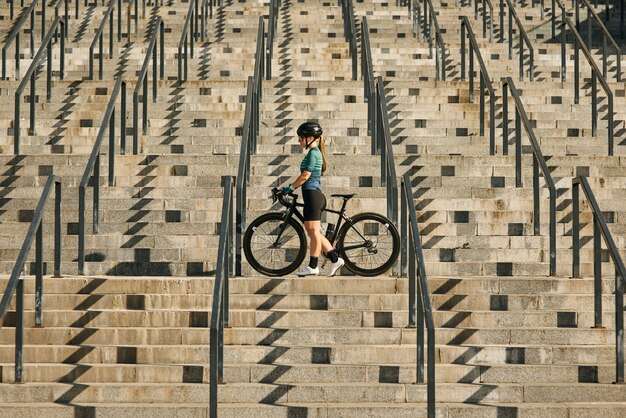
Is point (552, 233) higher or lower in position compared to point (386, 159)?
lower

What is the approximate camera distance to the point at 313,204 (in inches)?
440

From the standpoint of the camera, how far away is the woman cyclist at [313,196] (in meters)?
11.0

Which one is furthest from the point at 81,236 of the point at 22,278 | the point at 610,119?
the point at 610,119

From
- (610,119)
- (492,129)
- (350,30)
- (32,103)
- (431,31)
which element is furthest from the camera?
(431,31)

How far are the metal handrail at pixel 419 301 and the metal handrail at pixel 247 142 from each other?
1351 millimetres

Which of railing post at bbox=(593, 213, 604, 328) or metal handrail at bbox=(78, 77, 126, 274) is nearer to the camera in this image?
railing post at bbox=(593, 213, 604, 328)

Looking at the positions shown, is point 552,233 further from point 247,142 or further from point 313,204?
point 247,142

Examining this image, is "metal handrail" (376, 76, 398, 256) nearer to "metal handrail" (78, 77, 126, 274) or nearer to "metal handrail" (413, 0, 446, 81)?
"metal handrail" (78, 77, 126, 274)

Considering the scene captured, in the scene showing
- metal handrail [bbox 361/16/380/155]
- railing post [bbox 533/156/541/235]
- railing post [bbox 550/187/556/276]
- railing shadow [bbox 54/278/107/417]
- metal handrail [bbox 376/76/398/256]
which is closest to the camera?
railing shadow [bbox 54/278/107/417]

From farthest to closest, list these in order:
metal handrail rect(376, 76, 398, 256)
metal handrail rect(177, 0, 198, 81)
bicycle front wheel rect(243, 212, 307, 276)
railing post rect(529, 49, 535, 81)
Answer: railing post rect(529, 49, 535, 81), metal handrail rect(177, 0, 198, 81), metal handrail rect(376, 76, 398, 256), bicycle front wheel rect(243, 212, 307, 276)

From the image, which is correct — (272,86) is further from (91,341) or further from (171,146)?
(91,341)

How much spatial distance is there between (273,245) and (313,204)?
49cm

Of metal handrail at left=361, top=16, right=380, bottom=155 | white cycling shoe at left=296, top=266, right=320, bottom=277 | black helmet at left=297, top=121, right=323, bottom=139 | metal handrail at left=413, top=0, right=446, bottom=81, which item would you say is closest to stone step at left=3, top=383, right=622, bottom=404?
white cycling shoe at left=296, top=266, right=320, bottom=277

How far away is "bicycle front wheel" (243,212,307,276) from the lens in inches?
438
